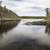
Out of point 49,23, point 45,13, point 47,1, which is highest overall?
point 47,1

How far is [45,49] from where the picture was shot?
4312mm

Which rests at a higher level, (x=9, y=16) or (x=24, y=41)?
(x=9, y=16)

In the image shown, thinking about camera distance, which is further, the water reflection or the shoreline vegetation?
the shoreline vegetation

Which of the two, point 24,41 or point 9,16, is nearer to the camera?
point 24,41

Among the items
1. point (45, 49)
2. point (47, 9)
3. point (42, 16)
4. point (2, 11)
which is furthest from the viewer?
point (2, 11)

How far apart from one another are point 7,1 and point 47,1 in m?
2.32

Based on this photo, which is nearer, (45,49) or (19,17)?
(45,49)

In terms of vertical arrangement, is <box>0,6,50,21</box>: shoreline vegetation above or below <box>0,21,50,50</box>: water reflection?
above

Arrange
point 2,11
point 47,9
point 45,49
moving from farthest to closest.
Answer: point 2,11, point 47,9, point 45,49

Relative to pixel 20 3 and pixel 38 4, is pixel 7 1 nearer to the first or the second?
pixel 20 3

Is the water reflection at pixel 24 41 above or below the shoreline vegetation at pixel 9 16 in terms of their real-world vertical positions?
Answer: below

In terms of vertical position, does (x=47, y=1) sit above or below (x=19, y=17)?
above

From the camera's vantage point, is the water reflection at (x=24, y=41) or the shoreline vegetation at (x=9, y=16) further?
the shoreline vegetation at (x=9, y=16)

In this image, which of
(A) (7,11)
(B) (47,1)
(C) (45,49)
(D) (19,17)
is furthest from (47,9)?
(C) (45,49)
